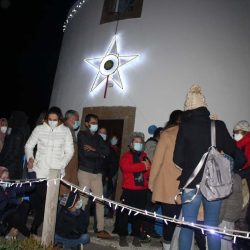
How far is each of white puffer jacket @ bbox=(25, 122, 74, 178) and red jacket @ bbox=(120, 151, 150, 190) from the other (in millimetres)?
937

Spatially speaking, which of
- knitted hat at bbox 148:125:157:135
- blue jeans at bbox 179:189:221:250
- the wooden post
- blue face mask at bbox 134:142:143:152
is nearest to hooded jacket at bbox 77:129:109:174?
blue face mask at bbox 134:142:143:152

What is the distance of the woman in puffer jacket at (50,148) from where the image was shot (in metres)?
5.31

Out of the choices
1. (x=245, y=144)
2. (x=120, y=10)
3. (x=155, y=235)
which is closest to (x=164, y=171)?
(x=245, y=144)

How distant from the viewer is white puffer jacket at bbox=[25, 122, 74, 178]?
17.5 feet

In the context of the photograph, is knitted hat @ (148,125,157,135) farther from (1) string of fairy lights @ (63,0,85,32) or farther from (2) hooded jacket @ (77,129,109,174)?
(1) string of fairy lights @ (63,0,85,32)

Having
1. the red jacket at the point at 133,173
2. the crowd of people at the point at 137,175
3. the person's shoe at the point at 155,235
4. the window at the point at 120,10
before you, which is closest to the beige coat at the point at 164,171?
the crowd of people at the point at 137,175

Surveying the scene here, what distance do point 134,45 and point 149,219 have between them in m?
5.25

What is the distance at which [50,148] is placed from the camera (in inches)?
212

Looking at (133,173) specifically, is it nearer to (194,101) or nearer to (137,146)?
(137,146)

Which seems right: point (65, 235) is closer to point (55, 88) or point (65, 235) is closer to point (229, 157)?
point (229, 157)

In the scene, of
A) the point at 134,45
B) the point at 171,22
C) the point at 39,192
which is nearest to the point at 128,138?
the point at 134,45

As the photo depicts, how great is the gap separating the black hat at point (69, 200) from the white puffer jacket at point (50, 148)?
0.51m

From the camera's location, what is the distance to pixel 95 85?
33.0 ft

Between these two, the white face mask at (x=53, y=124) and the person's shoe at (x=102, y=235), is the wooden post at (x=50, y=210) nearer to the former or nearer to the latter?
the white face mask at (x=53, y=124)
